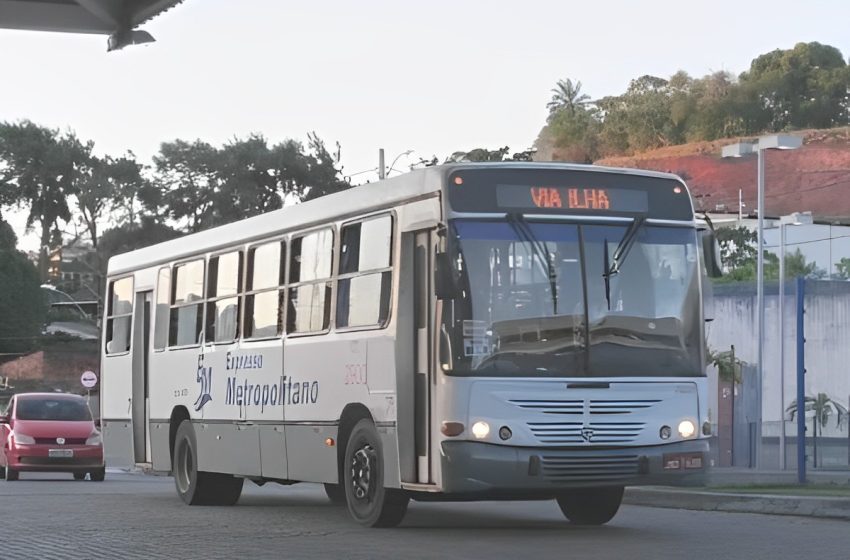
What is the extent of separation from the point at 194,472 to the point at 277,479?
9.20 feet

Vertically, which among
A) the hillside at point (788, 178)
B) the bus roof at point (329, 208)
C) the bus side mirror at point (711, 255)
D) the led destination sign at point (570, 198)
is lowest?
the bus side mirror at point (711, 255)

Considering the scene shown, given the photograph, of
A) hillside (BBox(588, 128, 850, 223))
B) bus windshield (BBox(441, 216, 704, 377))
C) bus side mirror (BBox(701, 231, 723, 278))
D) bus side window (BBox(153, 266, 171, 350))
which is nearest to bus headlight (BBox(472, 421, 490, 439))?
bus windshield (BBox(441, 216, 704, 377))

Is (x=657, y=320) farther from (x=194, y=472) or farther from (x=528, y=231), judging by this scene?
(x=194, y=472)

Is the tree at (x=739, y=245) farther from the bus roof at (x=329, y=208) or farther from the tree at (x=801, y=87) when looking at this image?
the bus roof at (x=329, y=208)

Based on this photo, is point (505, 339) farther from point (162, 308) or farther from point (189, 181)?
point (189, 181)

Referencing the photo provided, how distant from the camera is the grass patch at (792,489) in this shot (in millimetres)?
20703

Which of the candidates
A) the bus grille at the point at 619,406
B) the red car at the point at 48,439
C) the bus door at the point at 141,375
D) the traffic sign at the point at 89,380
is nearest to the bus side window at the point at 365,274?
the bus grille at the point at 619,406

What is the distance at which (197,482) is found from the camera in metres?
20.8

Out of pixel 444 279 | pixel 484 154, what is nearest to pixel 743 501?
pixel 444 279

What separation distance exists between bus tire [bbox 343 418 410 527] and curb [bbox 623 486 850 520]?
15.1ft

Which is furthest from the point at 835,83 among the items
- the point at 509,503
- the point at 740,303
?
the point at 509,503

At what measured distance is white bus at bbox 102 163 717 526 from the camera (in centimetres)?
1455

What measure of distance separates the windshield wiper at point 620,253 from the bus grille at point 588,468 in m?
1.31

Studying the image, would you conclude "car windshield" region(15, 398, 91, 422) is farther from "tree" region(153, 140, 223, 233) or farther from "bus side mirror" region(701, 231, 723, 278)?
"tree" region(153, 140, 223, 233)
